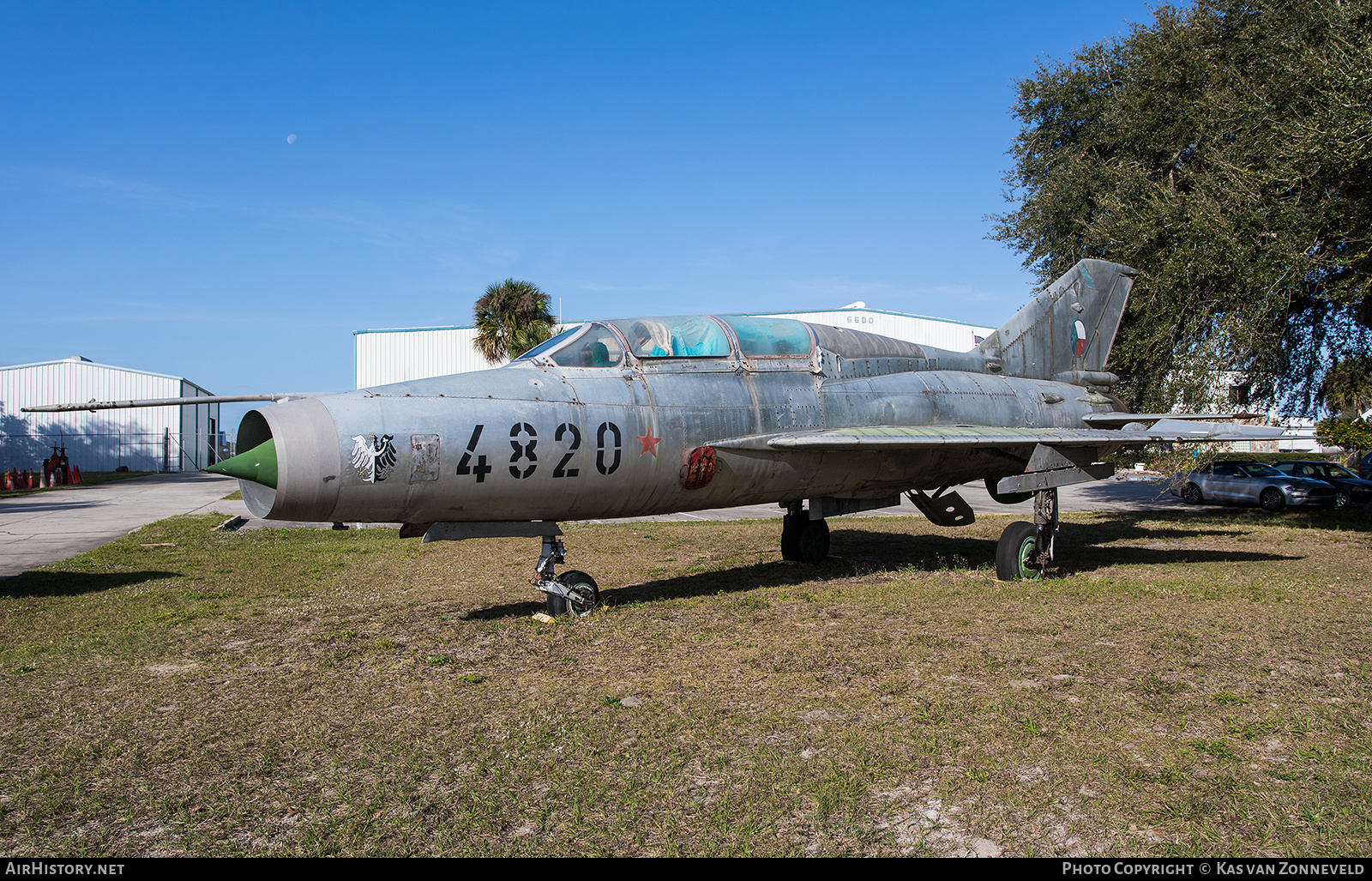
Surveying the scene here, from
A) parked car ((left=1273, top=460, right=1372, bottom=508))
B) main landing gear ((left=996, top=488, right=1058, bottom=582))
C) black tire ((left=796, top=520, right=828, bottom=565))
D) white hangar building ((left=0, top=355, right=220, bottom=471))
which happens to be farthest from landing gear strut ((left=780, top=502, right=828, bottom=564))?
white hangar building ((left=0, top=355, right=220, bottom=471))

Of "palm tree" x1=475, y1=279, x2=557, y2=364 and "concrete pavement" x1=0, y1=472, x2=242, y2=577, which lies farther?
"palm tree" x1=475, y1=279, x2=557, y2=364

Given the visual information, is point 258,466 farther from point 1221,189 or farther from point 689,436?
point 1221,189

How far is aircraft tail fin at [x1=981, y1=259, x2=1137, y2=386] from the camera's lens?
44.1ft

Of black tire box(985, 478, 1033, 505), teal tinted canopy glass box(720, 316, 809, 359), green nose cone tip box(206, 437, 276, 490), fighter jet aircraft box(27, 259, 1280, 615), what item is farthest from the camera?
black tire box(985, 478, 1033, 505)

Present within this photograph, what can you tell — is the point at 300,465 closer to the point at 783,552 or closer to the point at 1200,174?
the point at 783,552

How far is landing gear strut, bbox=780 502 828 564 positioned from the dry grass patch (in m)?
1.68

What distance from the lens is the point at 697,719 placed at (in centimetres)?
546

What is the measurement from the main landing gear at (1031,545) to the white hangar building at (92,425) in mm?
58409

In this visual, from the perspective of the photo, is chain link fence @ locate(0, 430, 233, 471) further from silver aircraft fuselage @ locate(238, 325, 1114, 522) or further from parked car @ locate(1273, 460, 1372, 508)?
parked car @ locate(1273, 460, 1372, 508)

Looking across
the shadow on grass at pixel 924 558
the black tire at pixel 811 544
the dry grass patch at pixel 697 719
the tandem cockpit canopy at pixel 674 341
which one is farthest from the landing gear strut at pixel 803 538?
the tandem cockpit canopy at pixel 674 341

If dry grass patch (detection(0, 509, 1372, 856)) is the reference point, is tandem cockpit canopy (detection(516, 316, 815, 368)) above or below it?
above

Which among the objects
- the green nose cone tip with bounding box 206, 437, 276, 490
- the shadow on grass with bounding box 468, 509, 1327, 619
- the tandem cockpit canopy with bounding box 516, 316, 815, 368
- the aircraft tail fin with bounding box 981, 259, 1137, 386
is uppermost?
the aircraft tail fin with bounding box 981, 259, 1137, 386
